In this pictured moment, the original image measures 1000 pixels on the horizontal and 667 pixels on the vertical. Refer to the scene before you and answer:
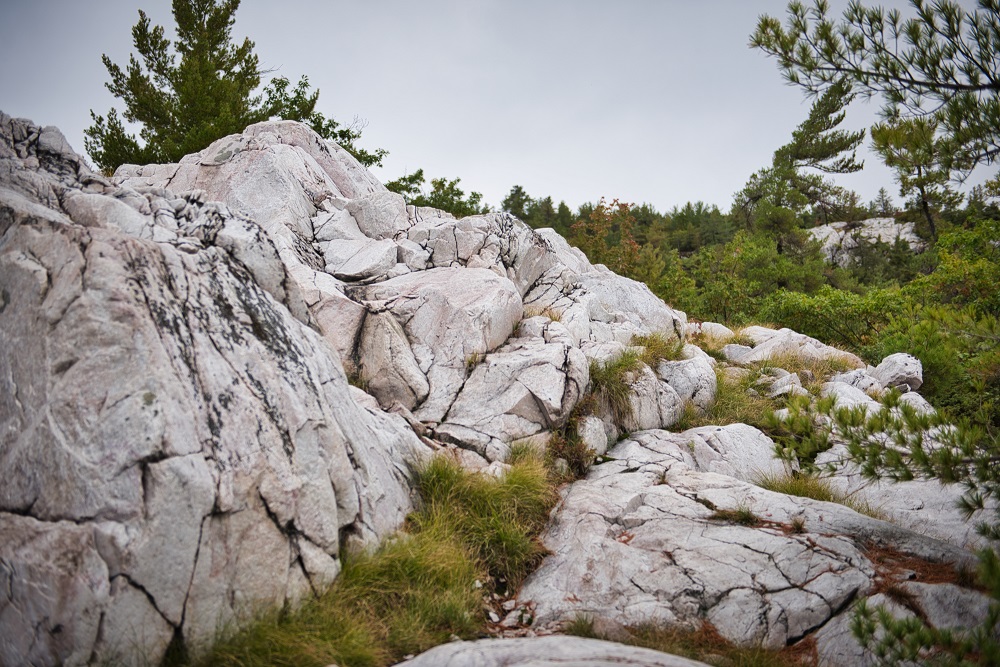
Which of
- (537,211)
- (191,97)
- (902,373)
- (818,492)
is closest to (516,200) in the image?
(537,211)

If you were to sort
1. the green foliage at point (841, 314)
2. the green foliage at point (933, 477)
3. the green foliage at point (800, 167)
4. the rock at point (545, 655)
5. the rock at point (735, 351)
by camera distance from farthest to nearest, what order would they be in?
the green foliage at point (800, 167), the green foliage at point (841, 314), the rock at point (735, 351), the rock at point (545, 655), the green foliage at point (933, 477)

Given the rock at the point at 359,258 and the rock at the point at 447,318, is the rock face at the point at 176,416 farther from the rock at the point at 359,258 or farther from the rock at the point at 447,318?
the rock at the point at 359,258

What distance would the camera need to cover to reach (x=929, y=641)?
3.73 metres

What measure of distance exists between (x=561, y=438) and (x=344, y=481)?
12.2ft

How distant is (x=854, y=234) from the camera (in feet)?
135

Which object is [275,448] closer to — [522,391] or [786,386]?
[522,391]

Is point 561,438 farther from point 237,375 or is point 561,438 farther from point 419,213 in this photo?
point 419,213

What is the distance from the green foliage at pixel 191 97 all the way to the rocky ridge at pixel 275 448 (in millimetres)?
14686

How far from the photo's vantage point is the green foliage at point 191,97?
1977cm


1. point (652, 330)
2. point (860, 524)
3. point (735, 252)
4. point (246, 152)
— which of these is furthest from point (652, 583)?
point (735, 252)

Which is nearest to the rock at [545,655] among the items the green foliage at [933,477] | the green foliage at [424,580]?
the green foliage at [424,580]

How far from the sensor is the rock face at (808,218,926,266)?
134 feet

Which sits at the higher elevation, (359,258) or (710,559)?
(359,258)

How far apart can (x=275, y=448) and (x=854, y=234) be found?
46881mm
